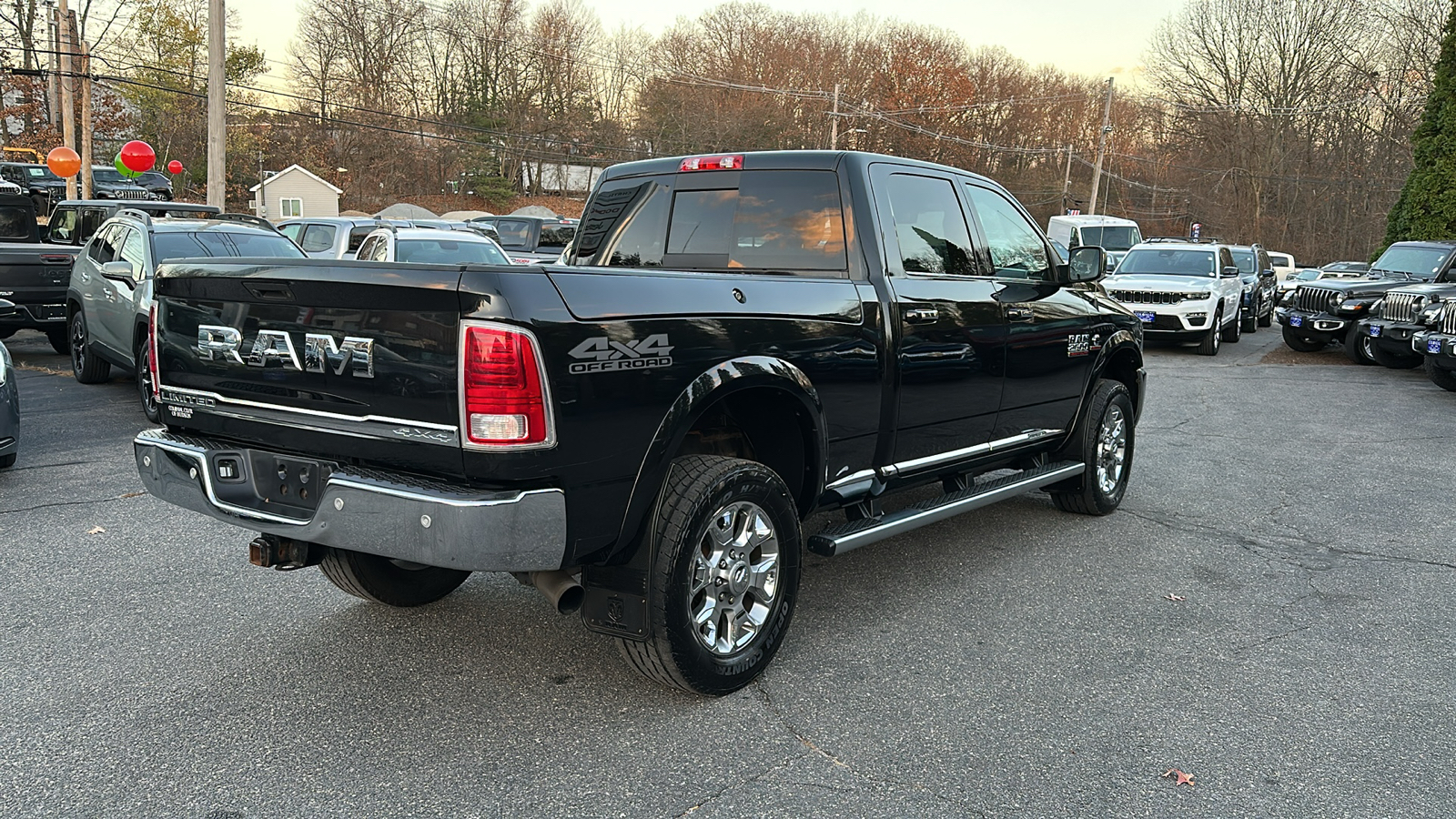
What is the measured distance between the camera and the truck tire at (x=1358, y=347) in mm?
15969

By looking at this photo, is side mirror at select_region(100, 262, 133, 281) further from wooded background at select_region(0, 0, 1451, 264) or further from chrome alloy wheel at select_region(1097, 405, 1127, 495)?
wooded background at select_region(0, 0, 1451, 264)

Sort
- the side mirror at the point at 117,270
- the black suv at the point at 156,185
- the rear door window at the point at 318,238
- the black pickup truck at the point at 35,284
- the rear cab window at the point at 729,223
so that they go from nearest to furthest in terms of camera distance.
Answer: the rear cab window at the point at 729,223 → the side mirror at the point at 117,270 → the black pickup truck at the point at 35,284 → the rear door window at the point at 318,238 → the black suv at the point at 156,185

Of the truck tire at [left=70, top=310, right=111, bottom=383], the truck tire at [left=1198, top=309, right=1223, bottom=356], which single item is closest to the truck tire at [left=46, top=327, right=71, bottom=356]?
the truck tire at [left=70, top=310, right=111, bottom=383]

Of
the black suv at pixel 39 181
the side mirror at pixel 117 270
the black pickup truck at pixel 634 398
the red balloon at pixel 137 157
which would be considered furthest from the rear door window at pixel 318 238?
the black suv at pixel 39 181

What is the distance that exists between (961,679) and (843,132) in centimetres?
6637

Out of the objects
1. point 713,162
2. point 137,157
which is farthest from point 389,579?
point 137,157

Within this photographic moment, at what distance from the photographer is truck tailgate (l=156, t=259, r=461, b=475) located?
10.2ft

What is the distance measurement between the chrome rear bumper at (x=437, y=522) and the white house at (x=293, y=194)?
58.2 metres

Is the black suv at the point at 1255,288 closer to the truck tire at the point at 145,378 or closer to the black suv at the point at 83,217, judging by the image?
the truck tire at the point at 145,378

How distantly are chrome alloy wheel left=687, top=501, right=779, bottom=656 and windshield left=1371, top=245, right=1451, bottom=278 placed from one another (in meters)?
17.8

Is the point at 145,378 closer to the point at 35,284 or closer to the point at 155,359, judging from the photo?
the point at 35,284

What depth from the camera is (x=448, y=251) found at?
532 inches

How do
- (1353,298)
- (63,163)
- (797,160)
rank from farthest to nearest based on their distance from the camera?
(63,163)
(1353,298)
(797,160)

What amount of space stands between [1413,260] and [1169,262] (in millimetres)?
4005
